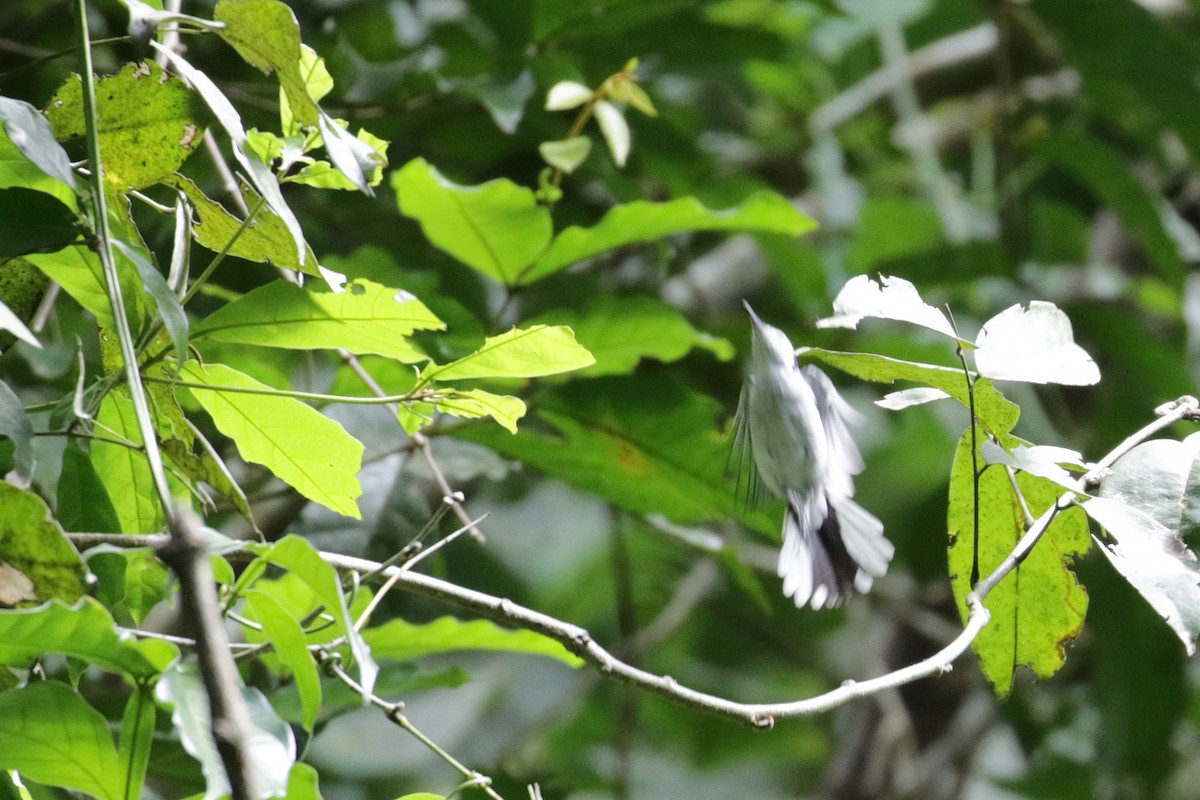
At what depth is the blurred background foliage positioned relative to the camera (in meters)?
1.20

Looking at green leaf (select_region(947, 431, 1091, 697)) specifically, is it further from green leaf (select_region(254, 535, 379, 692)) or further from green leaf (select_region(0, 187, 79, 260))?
green leaf (select_region(0, 187, 79, 260))

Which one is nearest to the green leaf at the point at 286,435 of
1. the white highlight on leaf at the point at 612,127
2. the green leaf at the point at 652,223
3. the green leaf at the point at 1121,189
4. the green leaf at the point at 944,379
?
the green leaf at the point at 944,379

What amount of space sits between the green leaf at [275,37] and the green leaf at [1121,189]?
139 cm

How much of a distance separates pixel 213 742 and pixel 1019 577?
50 cm

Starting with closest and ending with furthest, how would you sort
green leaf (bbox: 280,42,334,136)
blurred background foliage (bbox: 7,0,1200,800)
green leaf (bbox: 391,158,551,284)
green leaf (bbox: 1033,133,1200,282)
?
1. green leaf (bbox: 280,42,334,136)
2. green leaf (bbox: 391,158,551,284)
3. blurred background foliage (bbox: 7,0,1200,800)
4. green leaf (bbox: 1033,133,1200,282)

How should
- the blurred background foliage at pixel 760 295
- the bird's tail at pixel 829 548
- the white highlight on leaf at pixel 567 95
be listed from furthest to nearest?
the blurred background foliage at pixel 760 295 < the white highlight on leaf at pixel 567 95 < the bird's tail at pixel 829 548

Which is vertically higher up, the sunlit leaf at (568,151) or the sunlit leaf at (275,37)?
the sunlit leaf at (275,37)

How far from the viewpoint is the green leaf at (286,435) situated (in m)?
0.65

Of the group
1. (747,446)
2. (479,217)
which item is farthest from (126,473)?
(747,446)

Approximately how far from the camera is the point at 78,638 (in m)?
0.48

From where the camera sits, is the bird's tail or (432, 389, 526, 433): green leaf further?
the bird's tail

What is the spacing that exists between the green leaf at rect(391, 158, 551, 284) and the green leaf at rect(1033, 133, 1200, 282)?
3.43 ft

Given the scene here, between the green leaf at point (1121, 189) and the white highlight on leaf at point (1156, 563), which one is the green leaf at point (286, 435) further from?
the green leaf at point (1121, 189)

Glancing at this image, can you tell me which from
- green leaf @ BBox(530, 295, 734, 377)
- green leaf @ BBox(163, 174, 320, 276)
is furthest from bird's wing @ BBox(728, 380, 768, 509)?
green leaf @ BBox(163, 174, 320, 276)
